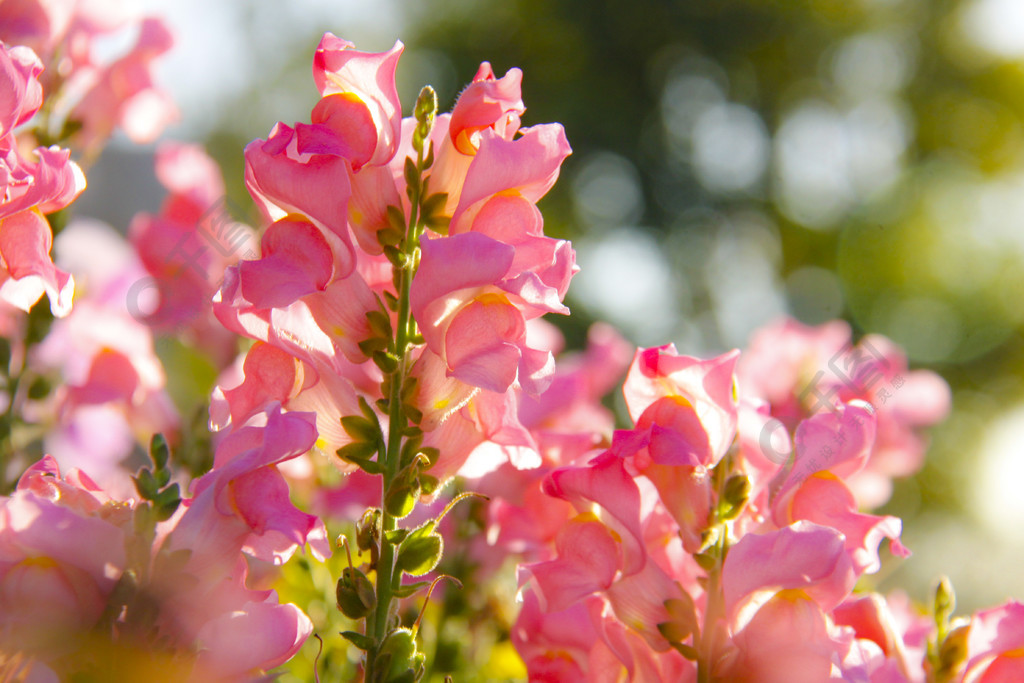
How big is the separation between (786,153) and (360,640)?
712 centimetres

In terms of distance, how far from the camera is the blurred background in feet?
20.4

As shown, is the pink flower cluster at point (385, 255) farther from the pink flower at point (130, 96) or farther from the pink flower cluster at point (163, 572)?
the pink flower at point (130, 96)

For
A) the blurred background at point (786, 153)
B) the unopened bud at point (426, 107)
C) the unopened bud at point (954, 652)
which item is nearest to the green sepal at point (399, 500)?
the unopened bud at point (426, 107)

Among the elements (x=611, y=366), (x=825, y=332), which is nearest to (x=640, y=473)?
(x=611, y=366)

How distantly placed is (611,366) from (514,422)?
0.52 metres

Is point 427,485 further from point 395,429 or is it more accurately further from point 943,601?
point 943,601

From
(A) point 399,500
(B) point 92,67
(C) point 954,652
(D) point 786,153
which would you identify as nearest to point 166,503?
(A) point 399,500

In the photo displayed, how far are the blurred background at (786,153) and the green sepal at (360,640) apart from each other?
Answer: 522 cm

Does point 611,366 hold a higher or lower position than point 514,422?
lower

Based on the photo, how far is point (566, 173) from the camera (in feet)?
21.6

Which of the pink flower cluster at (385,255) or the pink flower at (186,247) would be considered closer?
the pink flower cluster at (385,255)

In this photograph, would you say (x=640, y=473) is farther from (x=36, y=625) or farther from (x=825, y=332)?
(x=825, y=332)

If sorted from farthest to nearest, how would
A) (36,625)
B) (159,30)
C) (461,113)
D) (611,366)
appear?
(611,366)
(159,30)
(461,113)
(36,625)

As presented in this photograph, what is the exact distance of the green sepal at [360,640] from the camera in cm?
44
